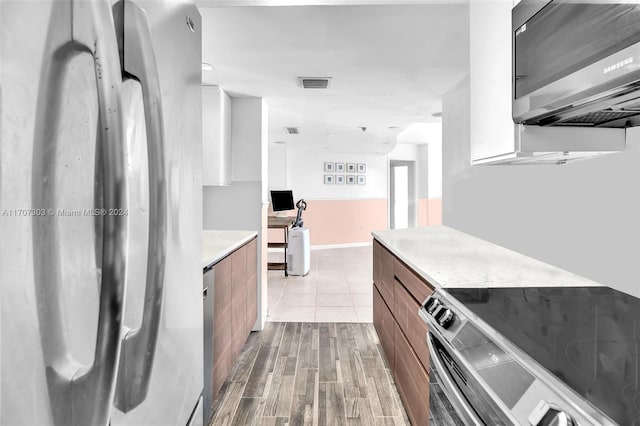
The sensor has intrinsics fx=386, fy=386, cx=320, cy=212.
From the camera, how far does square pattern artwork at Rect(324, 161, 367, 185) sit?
28.8 ft

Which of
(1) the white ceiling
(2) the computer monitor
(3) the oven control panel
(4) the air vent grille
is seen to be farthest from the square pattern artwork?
(4) the air vent grille

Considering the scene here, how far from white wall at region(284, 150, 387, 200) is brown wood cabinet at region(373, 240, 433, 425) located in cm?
580

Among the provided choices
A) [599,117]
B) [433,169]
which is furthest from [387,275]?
[433,169]

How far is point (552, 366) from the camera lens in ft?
2.69

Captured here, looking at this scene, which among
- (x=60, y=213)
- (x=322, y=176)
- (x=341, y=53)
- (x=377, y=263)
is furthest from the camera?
(x=322, y=176)

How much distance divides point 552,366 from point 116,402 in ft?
2.76

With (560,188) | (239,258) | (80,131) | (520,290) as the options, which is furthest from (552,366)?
(239,258)

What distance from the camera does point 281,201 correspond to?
21.2ft

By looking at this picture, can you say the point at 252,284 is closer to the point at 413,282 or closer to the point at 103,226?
the point at 413,282

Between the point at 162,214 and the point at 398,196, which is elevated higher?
the point at 398,196

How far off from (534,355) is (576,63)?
0.75 metres

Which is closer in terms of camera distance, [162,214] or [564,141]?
[162,214]

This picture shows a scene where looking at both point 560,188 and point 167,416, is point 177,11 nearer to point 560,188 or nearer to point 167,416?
point 167,416

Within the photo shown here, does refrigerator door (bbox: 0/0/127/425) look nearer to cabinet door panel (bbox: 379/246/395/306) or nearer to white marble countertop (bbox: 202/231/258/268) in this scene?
white marble countertop (bbox: 202/231/258/268)
